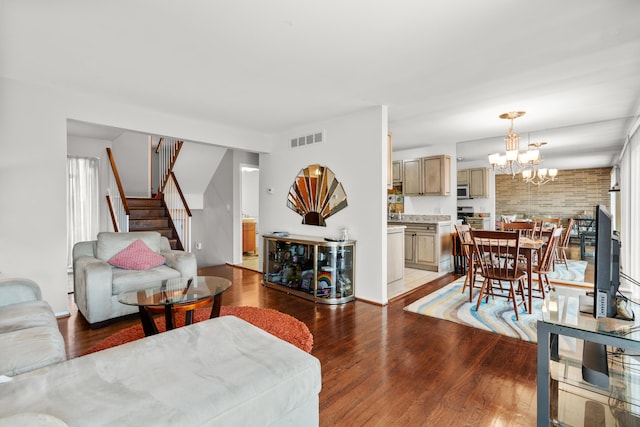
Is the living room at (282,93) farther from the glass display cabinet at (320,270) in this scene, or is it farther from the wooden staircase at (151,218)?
the wooden staircase at (151,218)

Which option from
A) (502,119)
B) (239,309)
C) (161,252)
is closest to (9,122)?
(161,252)

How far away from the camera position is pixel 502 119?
439cm

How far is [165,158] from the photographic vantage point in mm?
6809

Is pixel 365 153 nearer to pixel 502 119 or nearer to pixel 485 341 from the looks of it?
pixel 502 119

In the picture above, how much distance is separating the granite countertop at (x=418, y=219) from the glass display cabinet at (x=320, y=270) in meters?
2.36

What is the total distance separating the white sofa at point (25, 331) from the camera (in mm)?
1457

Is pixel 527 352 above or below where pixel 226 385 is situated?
below

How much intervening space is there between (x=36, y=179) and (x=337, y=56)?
319 centimetres

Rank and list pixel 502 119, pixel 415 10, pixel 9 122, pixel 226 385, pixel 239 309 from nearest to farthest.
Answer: pixel 226 385, pixel 415 10, pixel 9 122, pixel 239 309, pixel 502 119

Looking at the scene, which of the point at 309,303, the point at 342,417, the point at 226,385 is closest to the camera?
the point at 226,385

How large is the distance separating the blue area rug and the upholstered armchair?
279 cm

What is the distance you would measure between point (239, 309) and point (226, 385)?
255 centimetres

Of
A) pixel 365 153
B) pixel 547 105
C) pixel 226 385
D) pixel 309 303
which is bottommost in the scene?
pixel 309 303

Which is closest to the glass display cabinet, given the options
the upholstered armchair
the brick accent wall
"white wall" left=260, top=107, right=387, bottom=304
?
"white wall" left=260, top=107, right=387, bottom=304
